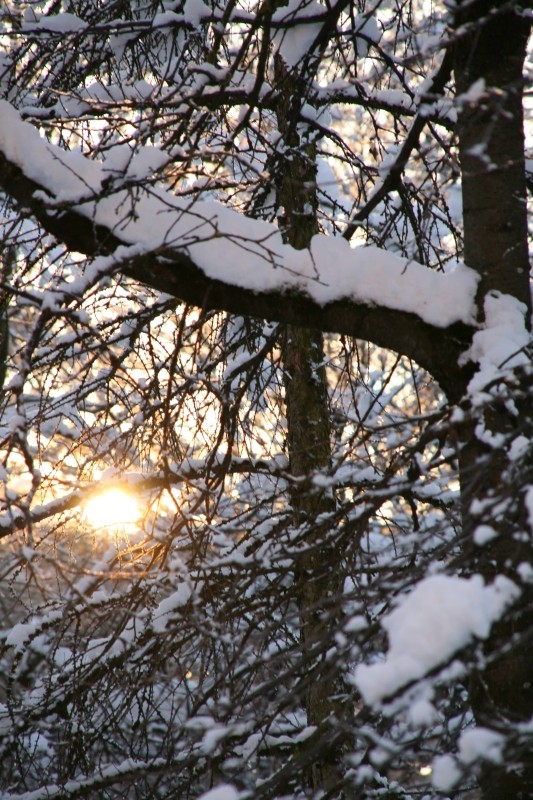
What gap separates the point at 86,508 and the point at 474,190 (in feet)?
6.93

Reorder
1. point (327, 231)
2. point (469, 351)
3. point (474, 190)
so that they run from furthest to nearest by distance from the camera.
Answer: point (327, 231) → point (474, 190) → point (469, 351)

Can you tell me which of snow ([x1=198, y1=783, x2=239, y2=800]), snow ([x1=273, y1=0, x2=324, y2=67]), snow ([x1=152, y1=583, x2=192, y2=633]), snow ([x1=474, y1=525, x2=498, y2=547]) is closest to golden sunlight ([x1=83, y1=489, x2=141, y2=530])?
snow ([x1=152, y1=583, x2=192, y2=633])

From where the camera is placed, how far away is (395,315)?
7.64 feet

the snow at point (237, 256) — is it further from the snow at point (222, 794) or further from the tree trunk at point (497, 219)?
the snow at point (222, 794)

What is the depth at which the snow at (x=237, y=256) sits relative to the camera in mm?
Result: 2281

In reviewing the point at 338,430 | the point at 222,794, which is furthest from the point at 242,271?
the point at 222,794

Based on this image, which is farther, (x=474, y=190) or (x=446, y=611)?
(x=474, y=190)

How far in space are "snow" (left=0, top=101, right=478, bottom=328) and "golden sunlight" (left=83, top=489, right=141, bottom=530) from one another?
95 cm

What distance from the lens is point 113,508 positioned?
2.92 metres

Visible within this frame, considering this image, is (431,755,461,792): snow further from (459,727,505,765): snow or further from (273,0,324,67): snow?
(273,0,324,67): snow

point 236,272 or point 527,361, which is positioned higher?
point 236,272

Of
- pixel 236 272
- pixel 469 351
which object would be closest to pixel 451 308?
pixel 469 351

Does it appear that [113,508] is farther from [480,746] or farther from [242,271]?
[480,746]

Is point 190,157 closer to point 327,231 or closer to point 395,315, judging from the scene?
point 395,315
